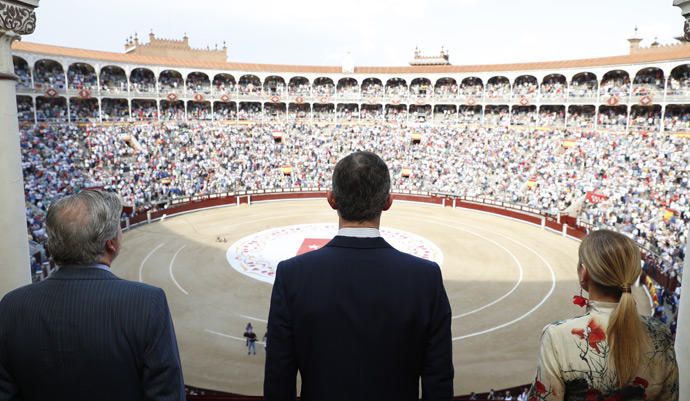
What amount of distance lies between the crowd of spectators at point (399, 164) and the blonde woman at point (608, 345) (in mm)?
22401

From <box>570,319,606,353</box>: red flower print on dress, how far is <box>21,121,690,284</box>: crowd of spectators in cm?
2259

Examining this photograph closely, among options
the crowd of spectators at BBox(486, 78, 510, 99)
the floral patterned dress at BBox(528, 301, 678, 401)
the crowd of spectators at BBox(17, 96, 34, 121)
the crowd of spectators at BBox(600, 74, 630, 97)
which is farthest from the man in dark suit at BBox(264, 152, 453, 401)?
the crowd of spectators at BBox(486, 78, 510, 99)

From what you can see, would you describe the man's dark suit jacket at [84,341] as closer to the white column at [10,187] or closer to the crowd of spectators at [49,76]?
the white column at [10,187]

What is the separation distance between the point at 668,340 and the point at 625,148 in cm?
3811

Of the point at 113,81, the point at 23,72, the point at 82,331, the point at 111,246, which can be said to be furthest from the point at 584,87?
the point at 82,331

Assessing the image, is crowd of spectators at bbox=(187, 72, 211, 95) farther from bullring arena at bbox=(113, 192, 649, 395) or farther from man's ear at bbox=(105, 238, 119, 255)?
man's ear at bbox=(105, 238, 119, 255)

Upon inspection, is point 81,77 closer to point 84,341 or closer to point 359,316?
point 84,341

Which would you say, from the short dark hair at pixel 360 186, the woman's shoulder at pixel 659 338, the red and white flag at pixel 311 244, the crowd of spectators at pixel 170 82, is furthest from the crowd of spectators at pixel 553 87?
the short dark hair at pixel 360 186

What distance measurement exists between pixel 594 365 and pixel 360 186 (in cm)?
156

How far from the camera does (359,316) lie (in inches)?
98.7

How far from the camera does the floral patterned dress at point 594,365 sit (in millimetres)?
2576

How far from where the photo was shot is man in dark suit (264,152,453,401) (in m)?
2.51

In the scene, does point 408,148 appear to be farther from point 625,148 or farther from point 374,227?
point 374,227

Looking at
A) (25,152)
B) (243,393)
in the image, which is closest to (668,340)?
(243,393)
